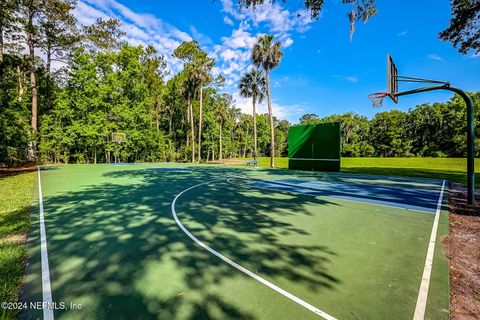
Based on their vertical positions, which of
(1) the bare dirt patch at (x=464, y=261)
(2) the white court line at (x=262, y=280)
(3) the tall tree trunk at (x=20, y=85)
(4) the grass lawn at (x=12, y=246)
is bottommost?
(1) the bare dirt patch at (x=464, y=261)

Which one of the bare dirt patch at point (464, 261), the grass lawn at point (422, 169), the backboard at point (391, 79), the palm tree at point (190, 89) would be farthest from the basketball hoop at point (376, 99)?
the palm tree at point (190, 89)

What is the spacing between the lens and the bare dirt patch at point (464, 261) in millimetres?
2656

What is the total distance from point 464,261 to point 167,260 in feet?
16.3

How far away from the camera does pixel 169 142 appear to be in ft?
124

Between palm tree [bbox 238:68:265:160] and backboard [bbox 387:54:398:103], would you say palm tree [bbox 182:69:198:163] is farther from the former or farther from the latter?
backboard [bbox 387:54:398:103]

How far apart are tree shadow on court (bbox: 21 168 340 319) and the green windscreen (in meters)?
11.3

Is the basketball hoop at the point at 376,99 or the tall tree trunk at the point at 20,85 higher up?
the tall tree trunk at the point at 20,85

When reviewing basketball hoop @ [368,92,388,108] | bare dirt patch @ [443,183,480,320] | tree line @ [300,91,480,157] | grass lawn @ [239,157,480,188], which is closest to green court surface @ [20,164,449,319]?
bare dirt patch @ [443,183,480,320]

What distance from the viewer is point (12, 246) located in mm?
4070

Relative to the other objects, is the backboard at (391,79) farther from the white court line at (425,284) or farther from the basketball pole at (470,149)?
the white court line at (425,284)

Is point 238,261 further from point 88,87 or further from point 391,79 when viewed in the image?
point 88,87

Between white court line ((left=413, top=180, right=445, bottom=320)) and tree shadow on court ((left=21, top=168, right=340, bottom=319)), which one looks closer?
white court line ((left=413, top=180, right=445, bottom=320))

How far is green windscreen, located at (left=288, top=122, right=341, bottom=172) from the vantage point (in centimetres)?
1669

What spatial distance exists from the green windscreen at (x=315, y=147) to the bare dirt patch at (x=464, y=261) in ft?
33.8
